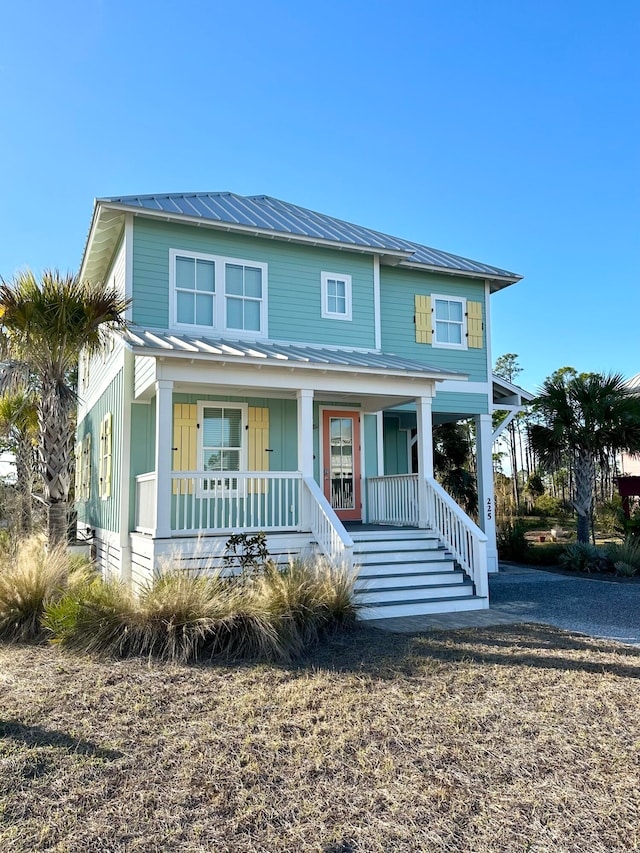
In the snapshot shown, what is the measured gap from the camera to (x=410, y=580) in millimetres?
9414

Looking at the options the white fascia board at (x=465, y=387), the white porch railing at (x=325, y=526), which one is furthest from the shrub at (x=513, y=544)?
the white porch railing at (x=325, y=526)

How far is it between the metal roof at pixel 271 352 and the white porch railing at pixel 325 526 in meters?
2.12

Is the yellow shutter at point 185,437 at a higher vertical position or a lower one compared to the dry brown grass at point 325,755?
higher

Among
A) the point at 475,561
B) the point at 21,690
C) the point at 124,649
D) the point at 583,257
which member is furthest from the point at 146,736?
the point at 583,257

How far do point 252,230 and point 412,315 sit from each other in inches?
171

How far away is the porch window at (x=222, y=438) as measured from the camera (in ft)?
38.1

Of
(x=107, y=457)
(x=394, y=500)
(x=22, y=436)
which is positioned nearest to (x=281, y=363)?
(x=394, y=500)

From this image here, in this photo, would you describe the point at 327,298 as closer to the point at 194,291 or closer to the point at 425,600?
the point at 194,291

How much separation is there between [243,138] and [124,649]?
1053 centimetres

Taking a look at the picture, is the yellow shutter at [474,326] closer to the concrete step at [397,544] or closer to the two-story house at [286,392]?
the two-story house at [286,392]

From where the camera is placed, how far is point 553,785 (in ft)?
11.9

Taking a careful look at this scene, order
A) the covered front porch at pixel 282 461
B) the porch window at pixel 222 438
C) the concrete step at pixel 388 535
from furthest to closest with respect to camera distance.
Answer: the porch window at pixel 222 438
the concrete step at pixel 388 535
the covered front porch at pixel 282 461

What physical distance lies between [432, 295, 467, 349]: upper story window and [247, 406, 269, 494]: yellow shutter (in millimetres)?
4961

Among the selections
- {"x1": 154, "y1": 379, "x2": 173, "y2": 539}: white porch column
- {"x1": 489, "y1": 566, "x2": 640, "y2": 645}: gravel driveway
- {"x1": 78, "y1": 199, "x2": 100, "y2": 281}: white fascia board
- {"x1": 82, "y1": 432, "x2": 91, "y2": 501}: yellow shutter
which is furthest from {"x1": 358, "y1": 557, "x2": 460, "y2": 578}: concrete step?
{"x1": 82, "y1": 432, "x2": 91, "y2": 501}: yellow shutter
